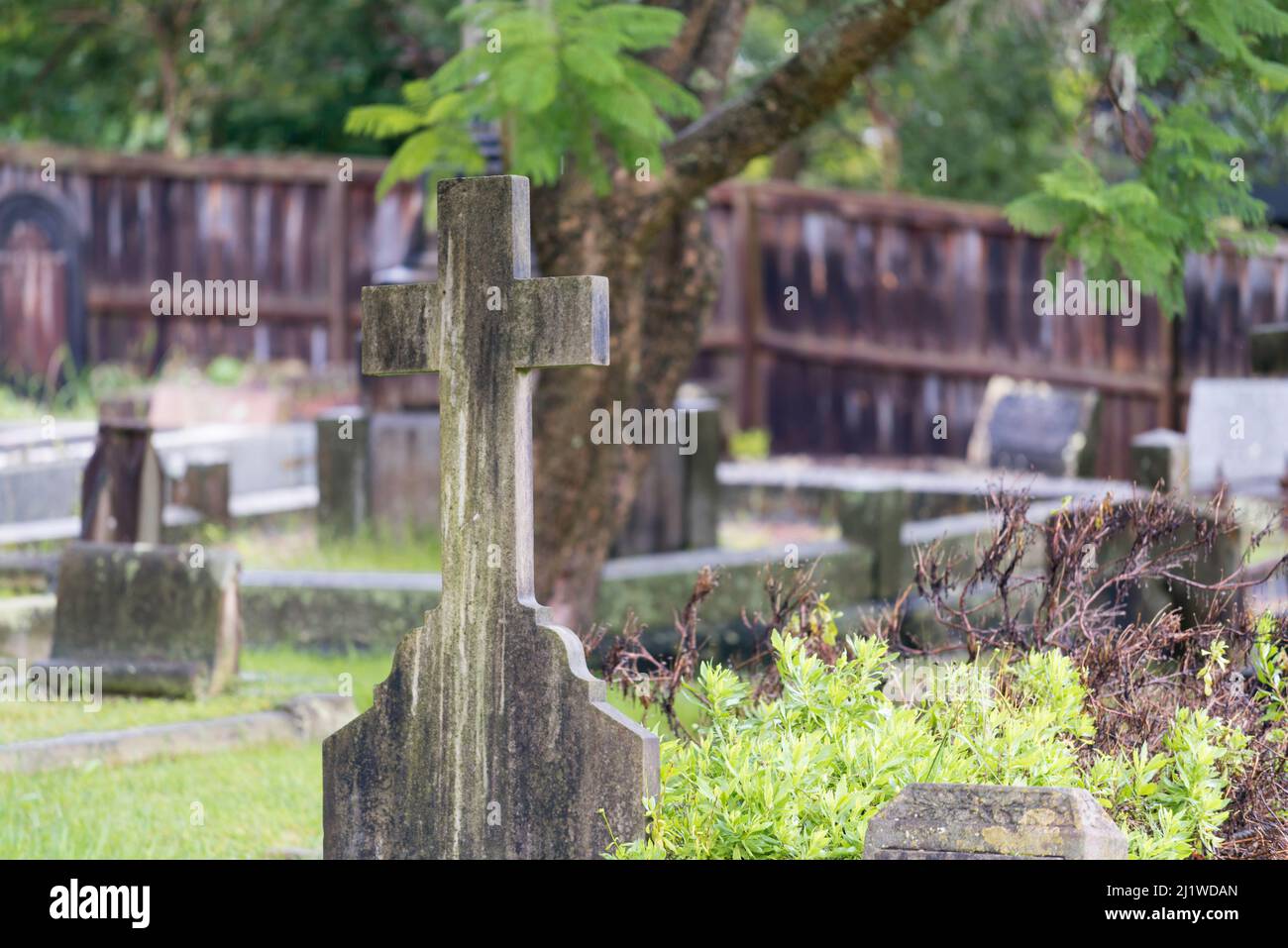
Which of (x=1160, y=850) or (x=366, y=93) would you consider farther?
(x=366, y=93)

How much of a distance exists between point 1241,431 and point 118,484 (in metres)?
7.16

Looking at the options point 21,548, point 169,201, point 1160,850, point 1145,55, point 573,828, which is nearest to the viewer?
point 1160,850

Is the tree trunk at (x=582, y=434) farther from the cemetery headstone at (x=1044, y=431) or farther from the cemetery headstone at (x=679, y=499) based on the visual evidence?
the cemetery headstone at (x=1044, y=431)

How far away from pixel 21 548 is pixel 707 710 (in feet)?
21.8

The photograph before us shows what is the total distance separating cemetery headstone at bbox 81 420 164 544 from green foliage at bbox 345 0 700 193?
2316 millimetres

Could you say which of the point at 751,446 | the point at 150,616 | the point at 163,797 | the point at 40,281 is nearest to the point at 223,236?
the point at 40,281

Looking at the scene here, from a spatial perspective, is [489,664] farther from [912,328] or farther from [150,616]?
[912,328]

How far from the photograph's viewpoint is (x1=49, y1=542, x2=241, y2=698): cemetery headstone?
24.7 ft

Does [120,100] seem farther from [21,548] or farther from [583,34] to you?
[583,34]

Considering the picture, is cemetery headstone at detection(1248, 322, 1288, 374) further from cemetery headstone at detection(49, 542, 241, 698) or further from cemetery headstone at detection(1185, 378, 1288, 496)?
cemetery headstone at detection(49, 542, 241, 698)

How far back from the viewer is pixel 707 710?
15.8 feet

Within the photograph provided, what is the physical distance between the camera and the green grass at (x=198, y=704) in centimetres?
706

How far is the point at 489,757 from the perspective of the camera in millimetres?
4629

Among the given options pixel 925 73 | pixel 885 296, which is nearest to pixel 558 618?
pixel 885 296
